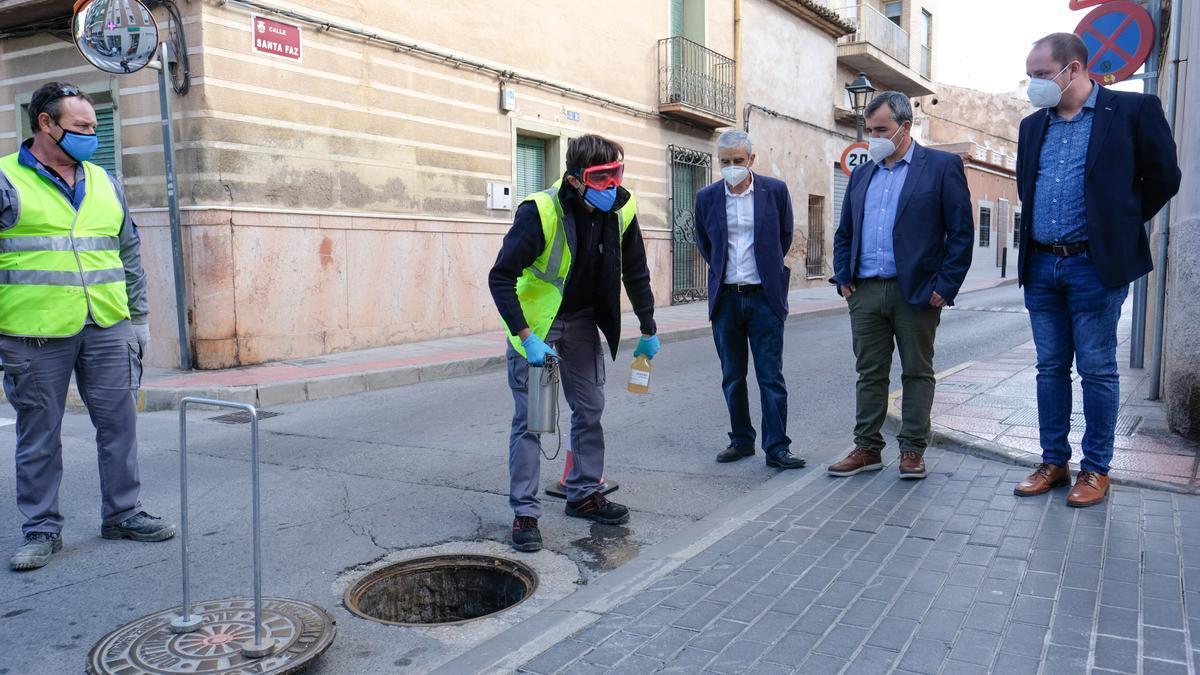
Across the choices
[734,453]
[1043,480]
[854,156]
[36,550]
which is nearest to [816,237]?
[854,156]

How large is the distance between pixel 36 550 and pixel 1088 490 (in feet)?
14.9

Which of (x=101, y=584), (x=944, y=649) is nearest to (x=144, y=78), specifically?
(x=101, y=584)

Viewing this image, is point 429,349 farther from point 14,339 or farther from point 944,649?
point 944,649

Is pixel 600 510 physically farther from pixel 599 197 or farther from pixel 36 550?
pixel 36 550

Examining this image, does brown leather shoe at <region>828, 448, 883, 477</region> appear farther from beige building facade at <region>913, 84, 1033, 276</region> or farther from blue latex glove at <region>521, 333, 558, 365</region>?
beige building facade at <region>913, 84, 1033, 276</region>

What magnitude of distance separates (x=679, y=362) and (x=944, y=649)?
782cm

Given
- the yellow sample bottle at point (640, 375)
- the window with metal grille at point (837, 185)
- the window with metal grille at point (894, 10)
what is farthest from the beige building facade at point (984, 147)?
the yellow sample bottle at point (640, 375)

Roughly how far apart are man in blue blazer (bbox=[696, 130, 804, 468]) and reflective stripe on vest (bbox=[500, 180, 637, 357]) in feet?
4.88

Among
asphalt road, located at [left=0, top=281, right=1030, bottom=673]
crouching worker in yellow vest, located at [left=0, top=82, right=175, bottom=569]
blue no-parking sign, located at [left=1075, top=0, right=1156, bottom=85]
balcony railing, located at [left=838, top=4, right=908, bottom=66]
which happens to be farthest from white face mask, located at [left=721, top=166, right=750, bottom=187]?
balcony railing, located at [left=838, top=4, right=908, bottom=66]

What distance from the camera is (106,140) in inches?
409

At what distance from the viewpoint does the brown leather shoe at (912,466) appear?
462 centimetres

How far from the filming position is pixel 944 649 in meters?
2.66

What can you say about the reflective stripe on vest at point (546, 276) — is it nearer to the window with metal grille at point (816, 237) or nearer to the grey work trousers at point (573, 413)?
the grey work trousers at point (573, 413)

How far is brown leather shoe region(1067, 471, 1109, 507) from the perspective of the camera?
402cm
